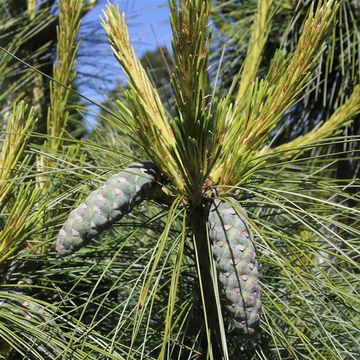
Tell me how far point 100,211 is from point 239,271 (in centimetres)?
17

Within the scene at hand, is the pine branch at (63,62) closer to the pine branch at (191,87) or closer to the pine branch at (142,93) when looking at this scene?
the pine branch at (142,93)

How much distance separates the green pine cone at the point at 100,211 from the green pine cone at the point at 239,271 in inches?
4.4

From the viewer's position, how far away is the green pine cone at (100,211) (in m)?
0.71

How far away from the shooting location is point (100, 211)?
71 cm

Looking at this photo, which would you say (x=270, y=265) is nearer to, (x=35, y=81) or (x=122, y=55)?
(x=122, y=55)

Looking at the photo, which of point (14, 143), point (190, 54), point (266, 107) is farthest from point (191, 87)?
point (14, 143)

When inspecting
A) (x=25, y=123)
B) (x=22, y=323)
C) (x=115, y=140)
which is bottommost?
(x=22, y=323)

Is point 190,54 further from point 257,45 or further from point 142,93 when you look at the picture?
point 257,45

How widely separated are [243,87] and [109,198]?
1.25 feet

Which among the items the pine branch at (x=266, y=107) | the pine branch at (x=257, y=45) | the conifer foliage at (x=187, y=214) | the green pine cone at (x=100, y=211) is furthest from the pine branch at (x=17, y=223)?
the pine branch at (x=257, y=45)

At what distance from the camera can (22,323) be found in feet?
2.57

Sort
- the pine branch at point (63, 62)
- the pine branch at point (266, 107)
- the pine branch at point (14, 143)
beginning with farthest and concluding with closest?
the pine branch at point (63, 62) → the pine branch at point (14, 143) → the pine branch at point (266, 107)

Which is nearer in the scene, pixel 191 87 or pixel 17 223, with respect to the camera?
pixel 191 87

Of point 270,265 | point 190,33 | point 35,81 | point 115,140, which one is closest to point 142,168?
point 190,33
